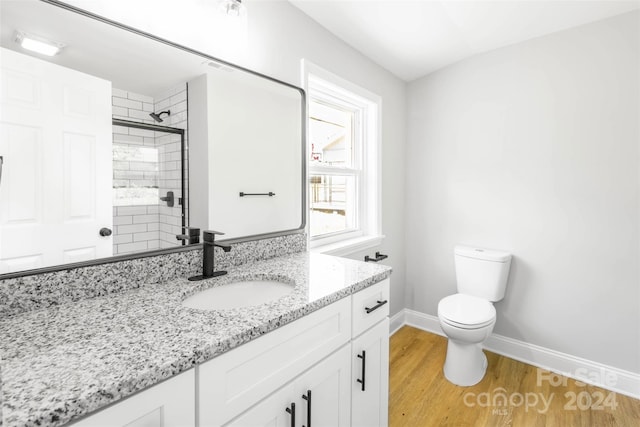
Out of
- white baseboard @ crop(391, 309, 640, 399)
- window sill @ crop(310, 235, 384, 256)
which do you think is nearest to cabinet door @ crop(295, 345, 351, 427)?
window sill @ crop(310, 235, 384, 256)

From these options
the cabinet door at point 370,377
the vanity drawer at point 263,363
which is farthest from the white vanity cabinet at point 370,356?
the vanity drawer at point 263,363

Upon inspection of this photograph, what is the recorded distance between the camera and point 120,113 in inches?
42.1

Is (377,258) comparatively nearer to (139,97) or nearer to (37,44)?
(139,97)

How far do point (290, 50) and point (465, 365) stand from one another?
2160 mm

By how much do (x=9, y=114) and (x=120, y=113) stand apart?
282mm

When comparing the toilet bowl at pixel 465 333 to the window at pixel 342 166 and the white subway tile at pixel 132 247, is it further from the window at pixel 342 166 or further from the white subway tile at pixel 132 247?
the white subway tile at pixel 132 247

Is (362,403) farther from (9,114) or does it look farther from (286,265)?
(9,114)

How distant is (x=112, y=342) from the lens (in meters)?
0.70

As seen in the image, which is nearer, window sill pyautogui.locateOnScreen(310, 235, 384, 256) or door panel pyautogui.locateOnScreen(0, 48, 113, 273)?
door panel pyautogui.locateOnScreen(0, 48, 113, 273)

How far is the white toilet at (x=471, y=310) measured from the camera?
1.91 m

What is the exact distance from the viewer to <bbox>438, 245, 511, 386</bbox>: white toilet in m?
1.91

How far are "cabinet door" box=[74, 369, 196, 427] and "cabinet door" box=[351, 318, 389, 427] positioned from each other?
661mm

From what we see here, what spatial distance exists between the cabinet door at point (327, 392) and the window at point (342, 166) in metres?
0.92

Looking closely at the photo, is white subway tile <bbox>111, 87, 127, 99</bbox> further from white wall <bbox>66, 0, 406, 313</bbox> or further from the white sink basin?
the white sink basin
